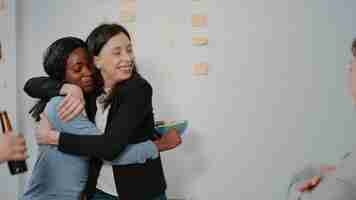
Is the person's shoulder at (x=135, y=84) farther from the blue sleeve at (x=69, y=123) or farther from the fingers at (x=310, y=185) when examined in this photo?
the fingers at (x=310, y=185)

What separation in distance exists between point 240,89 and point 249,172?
0.43 m

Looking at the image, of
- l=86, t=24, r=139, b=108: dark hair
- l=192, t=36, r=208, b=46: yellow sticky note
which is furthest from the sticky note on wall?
l=86, t=24, r=139, b=108: dark hair

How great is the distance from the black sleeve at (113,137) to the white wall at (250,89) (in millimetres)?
896

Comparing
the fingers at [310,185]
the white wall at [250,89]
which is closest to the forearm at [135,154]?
the fingers at [310,185]

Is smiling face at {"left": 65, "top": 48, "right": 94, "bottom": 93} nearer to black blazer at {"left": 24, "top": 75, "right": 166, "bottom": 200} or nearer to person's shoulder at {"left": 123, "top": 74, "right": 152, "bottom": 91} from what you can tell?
black blazer at {"left": 24, "top": 75, "right": 166, "bottom": 200}

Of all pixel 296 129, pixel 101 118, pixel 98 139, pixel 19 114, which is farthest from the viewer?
pixel 19 114

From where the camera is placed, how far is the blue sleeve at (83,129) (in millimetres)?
1338

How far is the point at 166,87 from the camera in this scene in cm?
224

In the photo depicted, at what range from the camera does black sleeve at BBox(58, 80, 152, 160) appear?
4.26 ft

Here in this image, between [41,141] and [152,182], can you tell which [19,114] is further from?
[152,182]

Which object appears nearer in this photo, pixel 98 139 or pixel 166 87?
pixel 98 139

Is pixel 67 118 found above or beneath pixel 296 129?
above

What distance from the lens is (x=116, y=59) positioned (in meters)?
1.48

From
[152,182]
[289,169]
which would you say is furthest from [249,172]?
[152,182]
